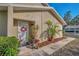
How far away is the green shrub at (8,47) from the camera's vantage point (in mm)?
10641

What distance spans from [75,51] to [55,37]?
4.16ft

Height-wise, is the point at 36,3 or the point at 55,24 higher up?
the point at 36,3

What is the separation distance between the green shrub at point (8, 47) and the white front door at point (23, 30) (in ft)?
2.82

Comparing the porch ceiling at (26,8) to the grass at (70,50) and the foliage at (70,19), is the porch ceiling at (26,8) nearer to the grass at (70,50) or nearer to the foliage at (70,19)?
the foliage at (70,19)

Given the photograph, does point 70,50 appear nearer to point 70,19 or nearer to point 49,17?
point 70,19

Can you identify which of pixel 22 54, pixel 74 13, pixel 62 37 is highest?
pixel 74 13

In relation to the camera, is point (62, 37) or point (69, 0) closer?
point (69, 0)

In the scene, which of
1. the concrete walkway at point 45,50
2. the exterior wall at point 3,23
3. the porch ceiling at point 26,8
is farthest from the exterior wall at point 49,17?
the exterior wall at point 3,23

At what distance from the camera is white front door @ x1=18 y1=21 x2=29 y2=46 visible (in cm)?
1233

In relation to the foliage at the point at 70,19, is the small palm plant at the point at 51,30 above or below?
below

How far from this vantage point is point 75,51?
12.2 meters

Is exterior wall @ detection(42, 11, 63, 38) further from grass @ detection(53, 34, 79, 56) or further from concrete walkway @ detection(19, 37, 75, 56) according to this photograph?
grass @ detection(53, 34, 79, 56)

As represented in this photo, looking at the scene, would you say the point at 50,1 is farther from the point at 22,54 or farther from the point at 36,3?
the point at 22,54

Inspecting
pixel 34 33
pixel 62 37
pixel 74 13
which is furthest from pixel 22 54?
pixel 74 13
